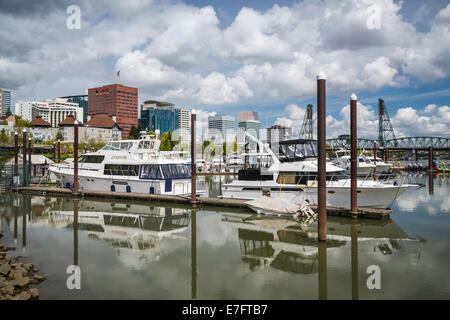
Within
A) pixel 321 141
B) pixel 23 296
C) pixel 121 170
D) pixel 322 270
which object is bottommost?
pixel 322 270

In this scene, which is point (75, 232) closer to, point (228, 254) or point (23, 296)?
point (23, 296)

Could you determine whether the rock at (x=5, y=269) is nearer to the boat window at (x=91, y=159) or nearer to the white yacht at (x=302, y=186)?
the white yacht at (x=302, y=186)

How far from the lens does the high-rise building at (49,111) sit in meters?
175

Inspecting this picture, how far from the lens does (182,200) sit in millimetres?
20891

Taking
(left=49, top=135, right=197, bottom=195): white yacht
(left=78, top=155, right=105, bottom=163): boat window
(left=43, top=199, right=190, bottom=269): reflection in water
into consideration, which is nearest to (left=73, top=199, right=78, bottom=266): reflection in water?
(left=43, top=199, right=190, bottom=269): reflection in water

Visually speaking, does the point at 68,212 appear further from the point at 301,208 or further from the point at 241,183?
the point at 301,208

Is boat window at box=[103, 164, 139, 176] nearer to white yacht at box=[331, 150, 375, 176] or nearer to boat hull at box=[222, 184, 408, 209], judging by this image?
boat hull at box=[222, 184, 408, 209]

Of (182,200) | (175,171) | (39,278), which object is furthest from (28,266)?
(175,171)

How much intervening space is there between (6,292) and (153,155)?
58.0 feet

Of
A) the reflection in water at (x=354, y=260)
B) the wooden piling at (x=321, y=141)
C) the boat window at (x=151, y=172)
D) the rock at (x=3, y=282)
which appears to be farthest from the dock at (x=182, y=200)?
the rock at (x=3, y=282)

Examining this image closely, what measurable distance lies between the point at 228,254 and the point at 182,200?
10.2m

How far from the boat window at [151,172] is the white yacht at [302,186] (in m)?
5.54

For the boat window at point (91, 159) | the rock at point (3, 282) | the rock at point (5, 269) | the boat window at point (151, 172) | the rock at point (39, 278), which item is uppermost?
the boat window at point (91, 159)
